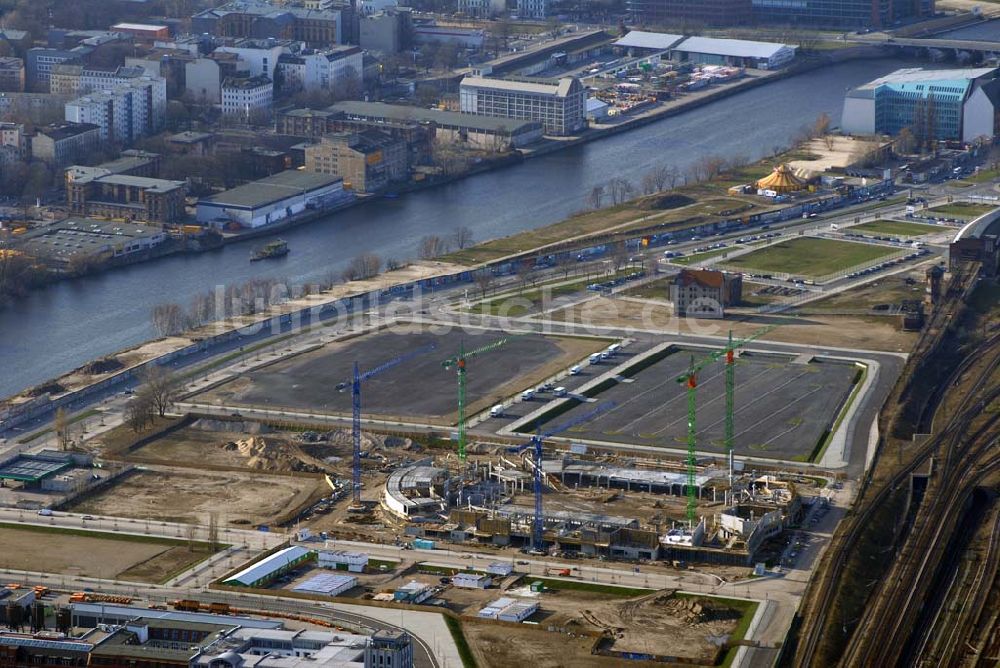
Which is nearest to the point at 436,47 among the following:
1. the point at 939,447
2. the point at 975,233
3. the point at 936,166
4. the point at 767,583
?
the point at 936,166

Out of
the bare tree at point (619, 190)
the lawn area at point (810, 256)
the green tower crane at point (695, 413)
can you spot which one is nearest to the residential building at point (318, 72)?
the bare tree at point (619, 190)

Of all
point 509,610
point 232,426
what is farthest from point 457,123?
point 509,610

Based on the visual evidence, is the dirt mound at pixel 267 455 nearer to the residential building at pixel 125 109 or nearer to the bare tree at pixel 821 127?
the residential building at pixel 125 109

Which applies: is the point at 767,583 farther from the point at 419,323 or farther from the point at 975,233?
the point at 975,233

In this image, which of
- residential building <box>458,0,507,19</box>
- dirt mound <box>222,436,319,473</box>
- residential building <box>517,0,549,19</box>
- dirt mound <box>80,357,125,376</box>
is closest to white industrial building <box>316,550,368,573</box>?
dirt mound <box>222,436,319,473</box>

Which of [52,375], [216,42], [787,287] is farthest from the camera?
[216,42]

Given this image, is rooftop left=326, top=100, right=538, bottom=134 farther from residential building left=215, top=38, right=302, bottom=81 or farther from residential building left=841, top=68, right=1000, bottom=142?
residential building left=841, top=68, right=1000, bottom=142

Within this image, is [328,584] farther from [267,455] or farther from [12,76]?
[12,76]
